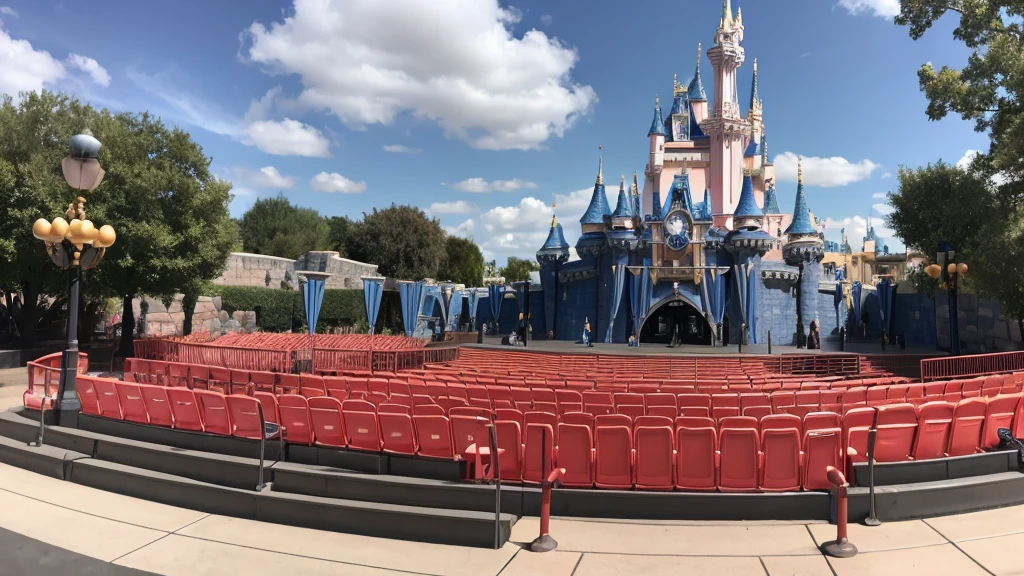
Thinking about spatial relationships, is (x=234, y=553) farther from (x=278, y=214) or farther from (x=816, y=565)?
(x=278, y=214)

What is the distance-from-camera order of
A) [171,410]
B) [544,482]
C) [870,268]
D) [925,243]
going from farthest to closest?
[870,268], [925,243], [171,410], [544,482]

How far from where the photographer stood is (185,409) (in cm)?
709

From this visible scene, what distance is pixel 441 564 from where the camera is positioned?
15.4 feet

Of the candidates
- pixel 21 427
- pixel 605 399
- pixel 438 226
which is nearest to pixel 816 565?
pixel 605 399

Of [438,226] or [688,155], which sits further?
[438,226]

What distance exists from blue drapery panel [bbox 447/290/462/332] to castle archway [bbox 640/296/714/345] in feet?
57.3

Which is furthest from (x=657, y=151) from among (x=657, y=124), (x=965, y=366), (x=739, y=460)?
(x=739, y=460)

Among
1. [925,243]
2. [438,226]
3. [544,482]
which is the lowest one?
[544,482]

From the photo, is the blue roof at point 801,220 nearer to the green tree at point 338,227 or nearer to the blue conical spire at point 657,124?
the blue conical spire at point 657,124

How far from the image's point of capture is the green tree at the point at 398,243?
5384 cm

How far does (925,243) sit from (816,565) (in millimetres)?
28606

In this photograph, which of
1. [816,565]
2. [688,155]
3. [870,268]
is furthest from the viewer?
[870,268]

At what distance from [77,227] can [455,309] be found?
37.1m

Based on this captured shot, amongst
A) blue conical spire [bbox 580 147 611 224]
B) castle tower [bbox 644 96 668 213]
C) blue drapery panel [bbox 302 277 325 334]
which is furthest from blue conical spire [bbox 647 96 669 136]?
blue drapery panel [bbox 302 277 325 334]
